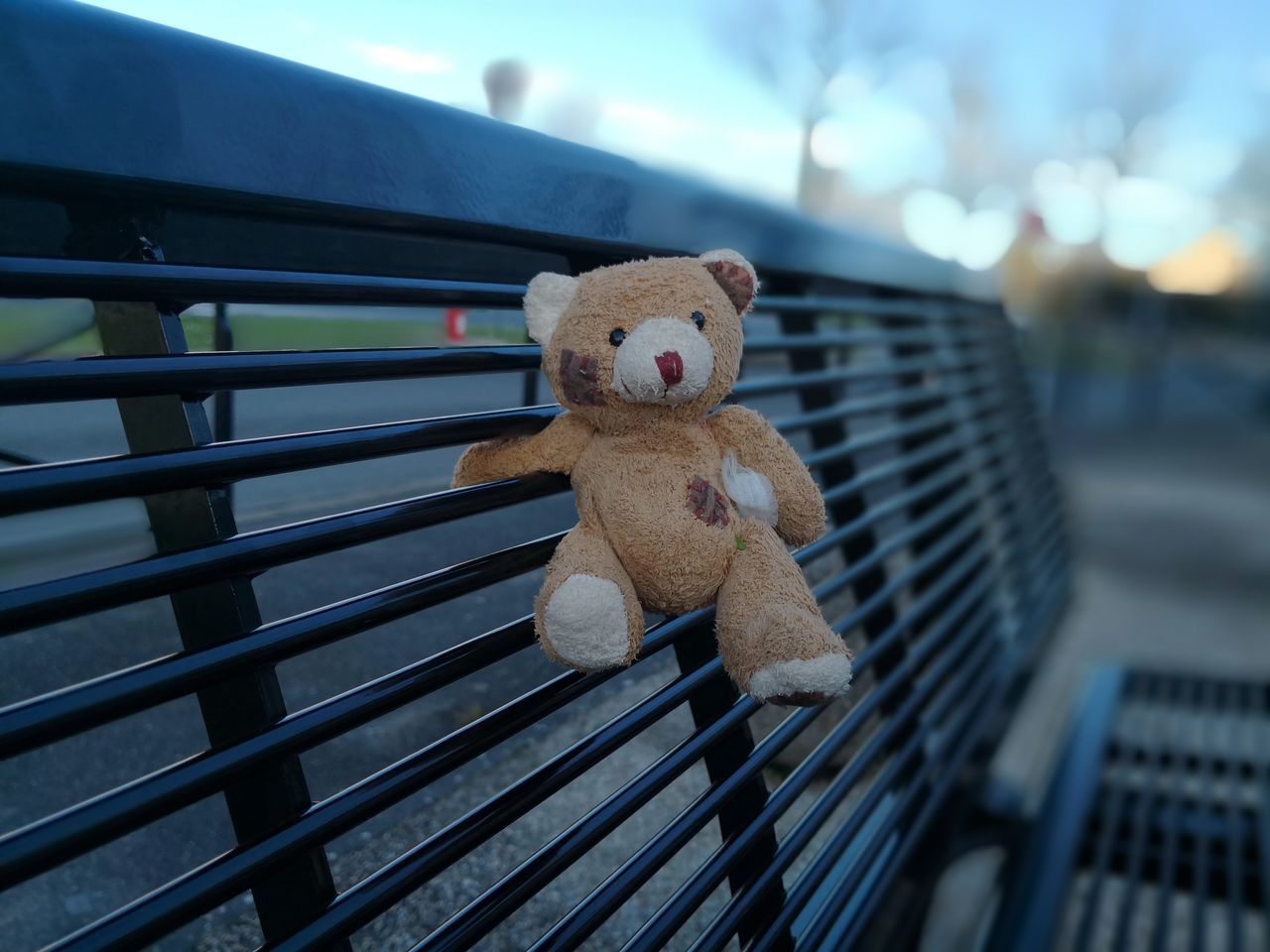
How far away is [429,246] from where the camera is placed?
3.86 feet

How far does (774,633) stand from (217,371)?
0.57m

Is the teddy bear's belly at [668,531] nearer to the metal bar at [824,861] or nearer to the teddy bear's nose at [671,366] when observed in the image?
the teddy bear's nose at [671,366]

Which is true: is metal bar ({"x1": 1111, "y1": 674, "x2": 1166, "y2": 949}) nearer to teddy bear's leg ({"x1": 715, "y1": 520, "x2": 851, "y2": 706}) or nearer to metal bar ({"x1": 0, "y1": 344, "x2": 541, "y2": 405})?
teddy bear's leg ({"x1": 715, "y1": 520, "x2": 851, "y2": 706})

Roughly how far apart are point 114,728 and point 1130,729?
108 inches

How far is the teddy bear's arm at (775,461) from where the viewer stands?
117 cm

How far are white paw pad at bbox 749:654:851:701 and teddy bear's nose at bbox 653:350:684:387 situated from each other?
30 cm

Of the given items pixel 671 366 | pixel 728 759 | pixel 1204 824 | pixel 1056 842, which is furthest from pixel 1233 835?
pixel 671 366

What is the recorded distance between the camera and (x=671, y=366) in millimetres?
968

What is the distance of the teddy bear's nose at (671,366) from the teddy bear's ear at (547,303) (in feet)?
0.51

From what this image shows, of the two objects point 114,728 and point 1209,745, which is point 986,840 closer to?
point 1209,745

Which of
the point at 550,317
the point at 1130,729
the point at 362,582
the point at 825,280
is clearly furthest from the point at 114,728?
the point at 1130,729

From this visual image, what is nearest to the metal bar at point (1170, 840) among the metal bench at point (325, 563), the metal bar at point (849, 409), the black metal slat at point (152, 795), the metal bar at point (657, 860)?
the metal bench at point (325, 563)

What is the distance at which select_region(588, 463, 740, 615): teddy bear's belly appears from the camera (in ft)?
3.41

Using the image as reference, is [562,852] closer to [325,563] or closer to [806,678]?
[806,678]
